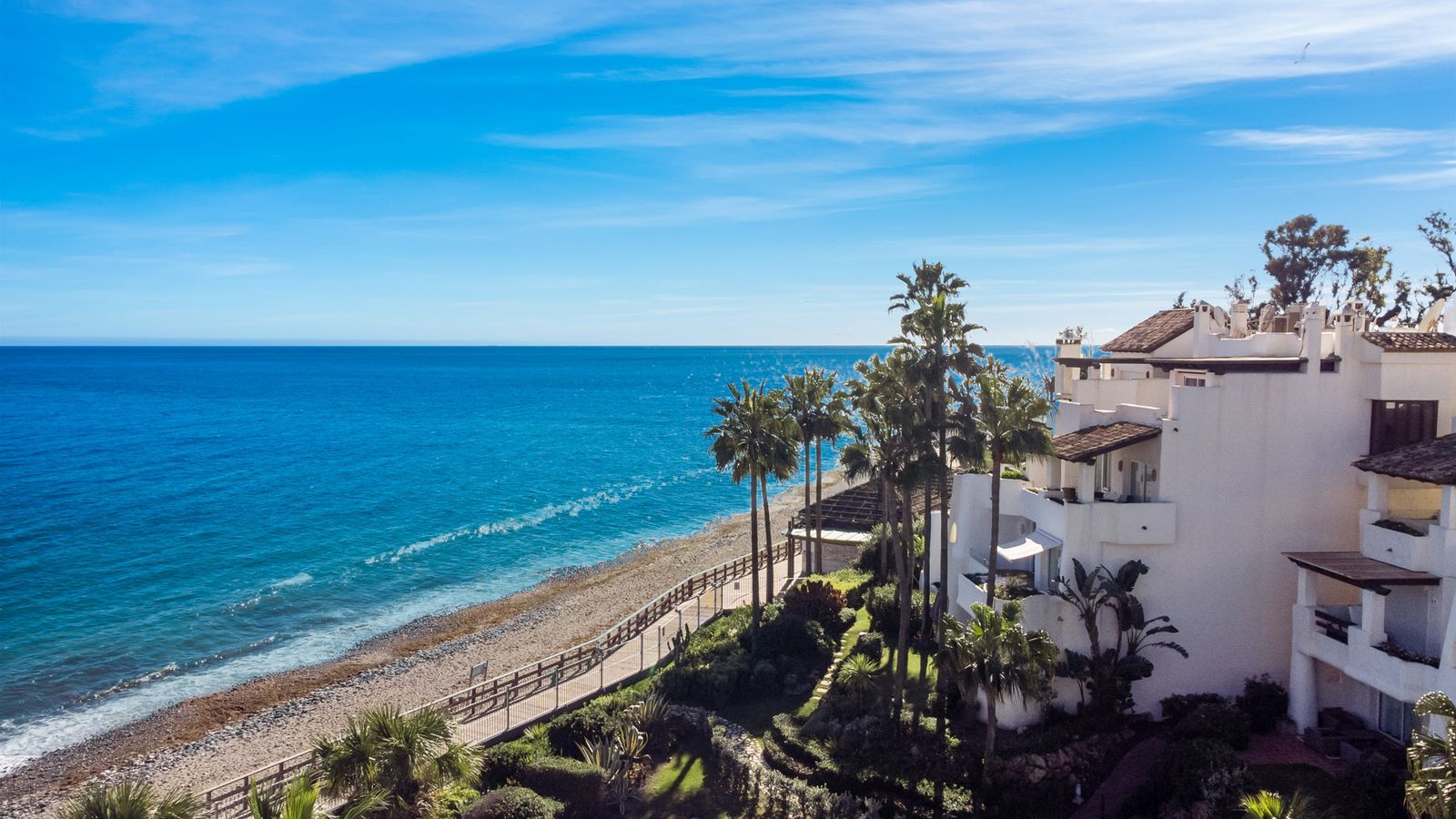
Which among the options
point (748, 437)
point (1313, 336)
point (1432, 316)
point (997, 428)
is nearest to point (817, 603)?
point (748, 437)

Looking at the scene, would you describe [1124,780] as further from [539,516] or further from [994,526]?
[539,516]

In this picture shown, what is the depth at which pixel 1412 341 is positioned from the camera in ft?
70.2

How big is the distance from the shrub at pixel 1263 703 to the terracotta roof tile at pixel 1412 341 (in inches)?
338

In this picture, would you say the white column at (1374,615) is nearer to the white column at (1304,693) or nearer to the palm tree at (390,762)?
the white column at (1304,693)

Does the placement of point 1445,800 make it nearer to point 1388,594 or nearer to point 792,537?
point 1388,594

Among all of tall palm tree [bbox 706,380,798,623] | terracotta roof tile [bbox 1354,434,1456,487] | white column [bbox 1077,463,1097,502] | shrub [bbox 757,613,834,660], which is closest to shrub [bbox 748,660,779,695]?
shrub [bbox 757,613,834,660]

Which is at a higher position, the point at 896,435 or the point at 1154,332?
the point at 1154,332

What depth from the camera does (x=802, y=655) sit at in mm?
27500

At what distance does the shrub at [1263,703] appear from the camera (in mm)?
A: 20984

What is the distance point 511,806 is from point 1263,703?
1796 cm

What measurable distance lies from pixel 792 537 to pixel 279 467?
5996cm

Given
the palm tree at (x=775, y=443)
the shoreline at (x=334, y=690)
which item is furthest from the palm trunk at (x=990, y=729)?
the shoreline at (x=334, y=690)

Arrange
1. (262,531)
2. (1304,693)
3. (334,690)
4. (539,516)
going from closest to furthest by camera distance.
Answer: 1. (1304,693)
2. (334,690)
3. (262,531)
4. (539,516)

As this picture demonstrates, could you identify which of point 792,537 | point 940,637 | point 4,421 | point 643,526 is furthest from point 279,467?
point 940,637
